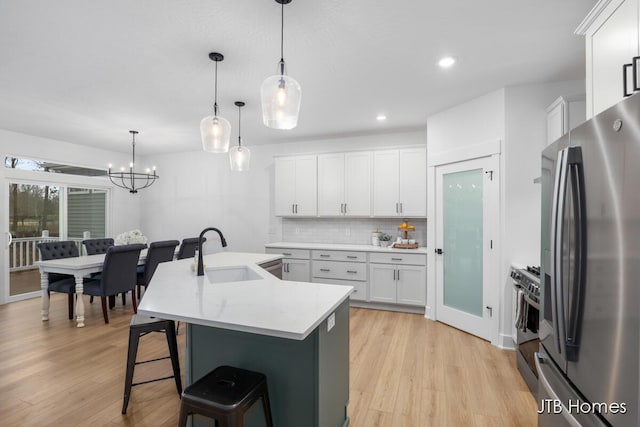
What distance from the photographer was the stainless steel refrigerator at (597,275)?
88cm

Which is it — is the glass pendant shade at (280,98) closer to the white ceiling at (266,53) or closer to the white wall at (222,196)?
the white ceiling at (266,53)

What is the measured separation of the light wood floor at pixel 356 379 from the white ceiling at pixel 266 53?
2.63 meters

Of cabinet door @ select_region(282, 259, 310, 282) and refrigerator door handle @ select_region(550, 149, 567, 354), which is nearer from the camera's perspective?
refrigerator door handle @ select_region(550, 149, 567, 354)

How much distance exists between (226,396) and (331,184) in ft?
12.8

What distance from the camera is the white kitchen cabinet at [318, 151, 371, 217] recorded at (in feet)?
15.7

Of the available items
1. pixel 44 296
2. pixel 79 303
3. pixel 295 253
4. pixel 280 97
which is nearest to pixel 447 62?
pixel 280 97

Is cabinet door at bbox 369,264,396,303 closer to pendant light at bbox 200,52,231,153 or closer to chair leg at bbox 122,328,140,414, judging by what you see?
pendant light at bbox 200,52,231,153

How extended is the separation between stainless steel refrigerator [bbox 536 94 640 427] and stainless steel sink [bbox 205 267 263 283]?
204cm

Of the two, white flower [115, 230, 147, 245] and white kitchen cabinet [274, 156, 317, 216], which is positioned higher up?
white kitchen cabinet [274, 156, 317, 216]

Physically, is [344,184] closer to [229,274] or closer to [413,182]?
[413,182]

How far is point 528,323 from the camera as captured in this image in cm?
248

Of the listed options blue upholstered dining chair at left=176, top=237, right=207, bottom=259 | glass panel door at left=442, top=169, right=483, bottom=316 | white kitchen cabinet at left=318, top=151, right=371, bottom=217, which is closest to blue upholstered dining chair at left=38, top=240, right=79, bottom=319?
blue upholstered dining chair at left=176, top=237, right=207, bottom=259

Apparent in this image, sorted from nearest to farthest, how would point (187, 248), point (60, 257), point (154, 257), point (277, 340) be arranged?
point (277, 340)
point (154, 257)
point (60, 257)
point (187, 248)

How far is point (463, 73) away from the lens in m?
2.86
